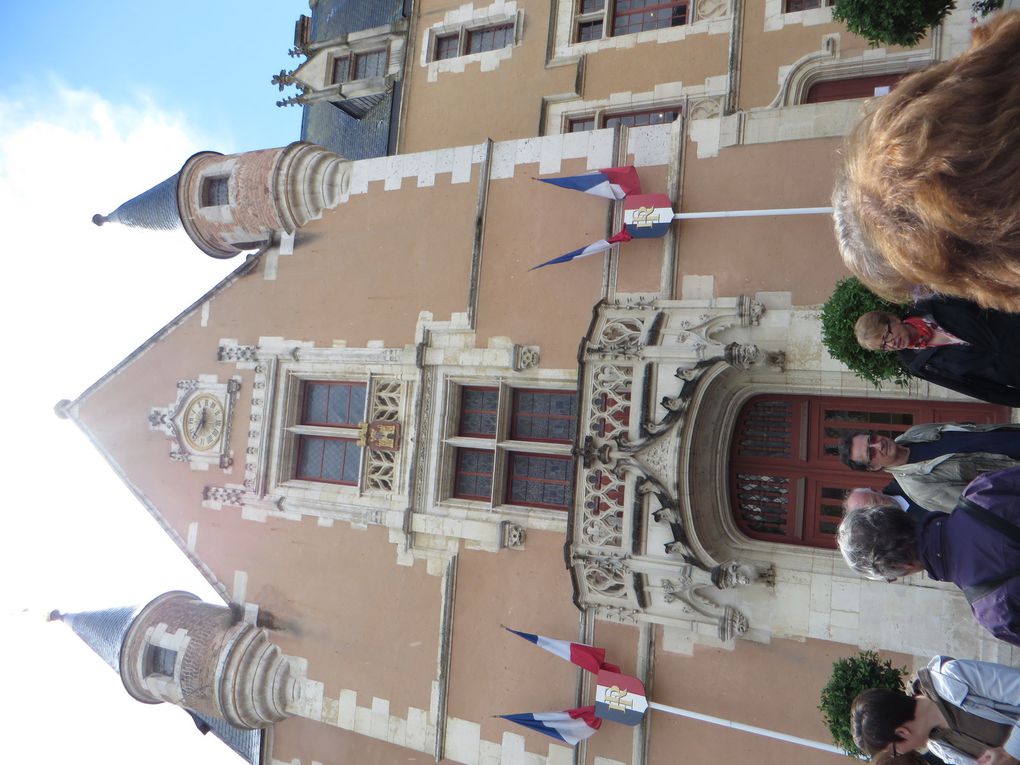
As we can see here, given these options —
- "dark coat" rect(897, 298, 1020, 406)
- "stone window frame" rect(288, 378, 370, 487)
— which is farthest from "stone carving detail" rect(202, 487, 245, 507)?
"dark coat" rect(897, 298, 1020, 406)

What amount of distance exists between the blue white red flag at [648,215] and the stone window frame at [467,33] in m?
4.68

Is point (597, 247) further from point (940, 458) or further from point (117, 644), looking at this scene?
point (117, 644)

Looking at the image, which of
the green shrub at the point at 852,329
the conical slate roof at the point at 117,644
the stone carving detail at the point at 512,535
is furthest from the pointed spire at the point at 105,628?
the green shrub at the point at 852,329

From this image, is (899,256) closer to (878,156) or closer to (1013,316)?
(878,156)

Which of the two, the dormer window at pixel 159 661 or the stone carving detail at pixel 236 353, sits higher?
the stone carving detail at pixel 236 353

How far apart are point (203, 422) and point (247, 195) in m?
3.34

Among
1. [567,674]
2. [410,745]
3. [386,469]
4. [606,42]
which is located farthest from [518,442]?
[606,42]

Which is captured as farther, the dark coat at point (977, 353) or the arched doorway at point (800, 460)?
the arched doorway at point (800, 460)

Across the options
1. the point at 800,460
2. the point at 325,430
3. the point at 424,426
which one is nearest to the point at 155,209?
the point at 325,430

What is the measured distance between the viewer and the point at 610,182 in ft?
27.7

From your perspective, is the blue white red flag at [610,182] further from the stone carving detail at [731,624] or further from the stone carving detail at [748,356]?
the stone carving detail at [731,624]

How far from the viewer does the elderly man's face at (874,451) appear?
506cm

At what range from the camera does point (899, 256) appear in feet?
9.11

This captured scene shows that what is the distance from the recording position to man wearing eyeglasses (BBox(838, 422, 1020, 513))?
4.91 metres
